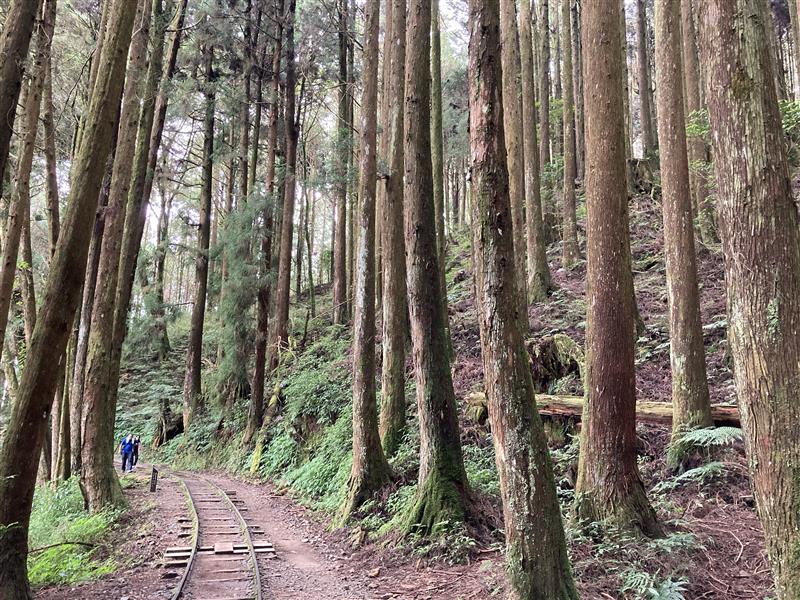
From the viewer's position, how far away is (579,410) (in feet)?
28.6

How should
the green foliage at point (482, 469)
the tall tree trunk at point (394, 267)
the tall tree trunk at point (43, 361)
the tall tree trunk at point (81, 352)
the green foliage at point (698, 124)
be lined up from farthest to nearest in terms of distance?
the tall tree trunk at point (81, 352), the green foliage at point (698, 124), the tall tree trunk at point (394, 267), the green foliage at point (482, 469), the tall tree trunk at point (43, 361)

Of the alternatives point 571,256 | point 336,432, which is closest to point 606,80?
point 336,432

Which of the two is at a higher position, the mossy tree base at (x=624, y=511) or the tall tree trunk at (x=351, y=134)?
the tall tree trunk at (x=351, y=134)

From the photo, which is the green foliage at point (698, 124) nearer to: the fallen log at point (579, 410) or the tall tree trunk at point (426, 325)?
the fallen log at point (579, 410)

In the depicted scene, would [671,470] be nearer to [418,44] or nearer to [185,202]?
[418,44]

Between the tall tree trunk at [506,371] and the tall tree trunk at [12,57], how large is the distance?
474cm

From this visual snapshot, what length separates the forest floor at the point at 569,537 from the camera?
5.09 m

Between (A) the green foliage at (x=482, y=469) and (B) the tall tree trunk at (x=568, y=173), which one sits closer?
(A) the green foliage at (x=482, y=469)

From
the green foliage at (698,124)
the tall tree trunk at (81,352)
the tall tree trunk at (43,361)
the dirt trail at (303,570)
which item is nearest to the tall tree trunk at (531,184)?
the green foliage at (698,124)

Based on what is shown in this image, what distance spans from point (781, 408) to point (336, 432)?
10.5 m

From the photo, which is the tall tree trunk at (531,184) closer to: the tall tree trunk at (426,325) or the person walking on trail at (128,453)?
the tall tree trunk at (426,325)

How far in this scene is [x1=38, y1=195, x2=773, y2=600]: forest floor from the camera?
5086mm

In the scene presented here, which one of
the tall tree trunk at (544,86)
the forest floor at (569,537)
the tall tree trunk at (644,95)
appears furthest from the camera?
the tall tree trunk at (644,95)

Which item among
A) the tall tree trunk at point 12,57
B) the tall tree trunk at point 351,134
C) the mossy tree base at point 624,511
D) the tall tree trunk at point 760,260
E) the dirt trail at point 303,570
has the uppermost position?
the tall tree trunk at point 351,134
